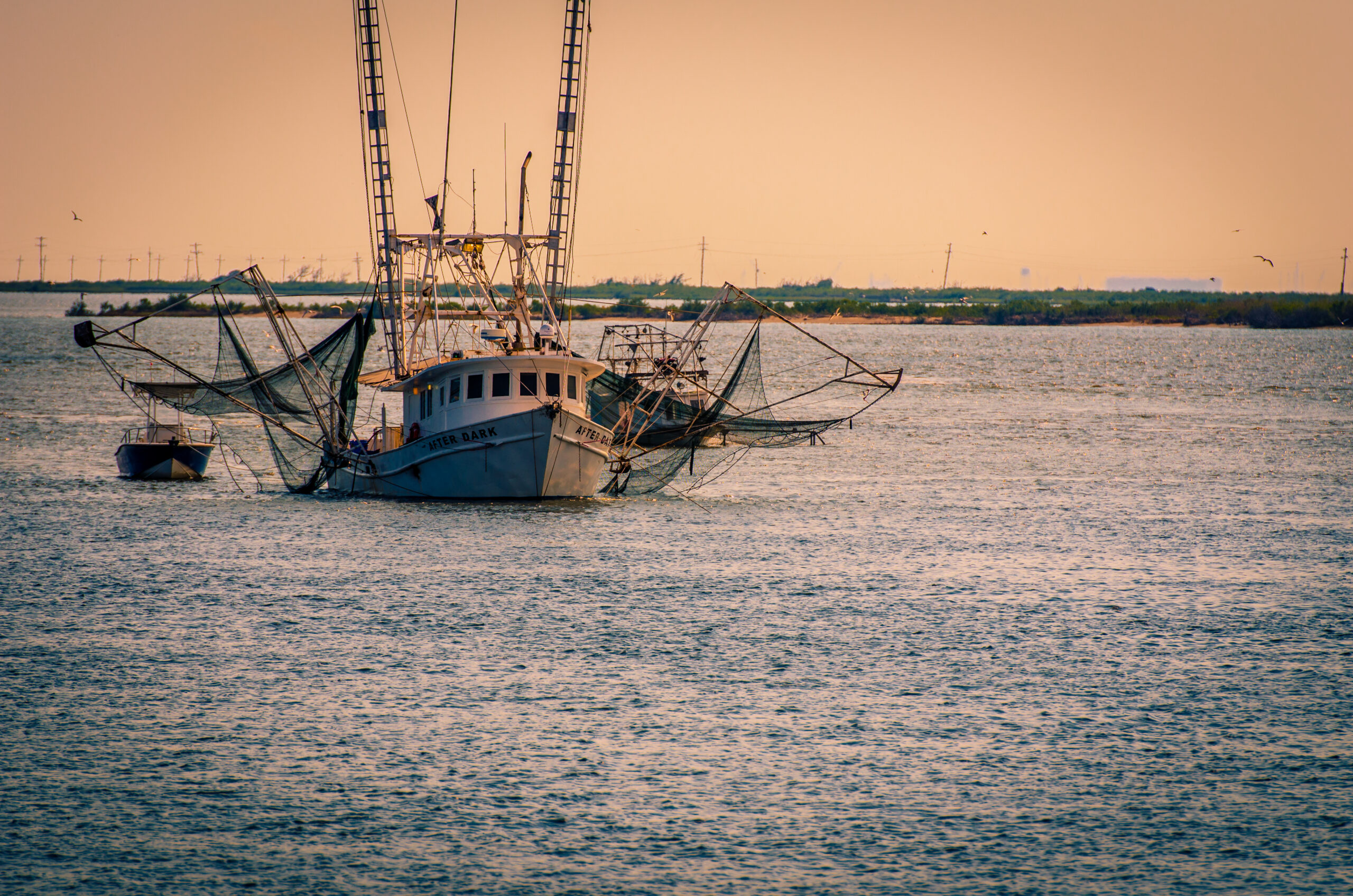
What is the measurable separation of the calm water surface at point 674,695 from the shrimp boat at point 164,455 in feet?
6.63

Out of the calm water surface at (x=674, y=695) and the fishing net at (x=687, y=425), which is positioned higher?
the fishing net at (x=687, y=425)

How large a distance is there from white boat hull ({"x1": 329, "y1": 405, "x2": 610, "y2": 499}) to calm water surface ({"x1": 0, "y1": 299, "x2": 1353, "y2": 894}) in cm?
64

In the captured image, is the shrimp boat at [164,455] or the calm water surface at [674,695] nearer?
the calm water surface at [674,695]

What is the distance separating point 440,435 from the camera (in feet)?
93.1

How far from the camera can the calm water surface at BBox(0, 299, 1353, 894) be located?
1072 cm

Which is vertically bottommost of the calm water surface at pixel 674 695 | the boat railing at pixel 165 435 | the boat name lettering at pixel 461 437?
the calm water surface at pixel 674 695

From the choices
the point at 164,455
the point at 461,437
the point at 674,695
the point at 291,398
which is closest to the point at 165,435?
the point at 164,455

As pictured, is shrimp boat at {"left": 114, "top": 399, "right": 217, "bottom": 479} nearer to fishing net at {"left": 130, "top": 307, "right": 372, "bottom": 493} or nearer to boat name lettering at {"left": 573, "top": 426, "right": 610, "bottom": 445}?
fishing net at {"left": 130, "top": 307, "right": 372, "bottom": 493}

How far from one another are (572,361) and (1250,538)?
15.0 meters

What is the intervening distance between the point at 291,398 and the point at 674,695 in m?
18.6

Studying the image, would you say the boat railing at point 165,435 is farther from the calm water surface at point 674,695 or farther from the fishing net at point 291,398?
the fishing net at point 291,398

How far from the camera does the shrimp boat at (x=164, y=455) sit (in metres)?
35.0

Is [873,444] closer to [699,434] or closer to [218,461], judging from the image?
[699,434]

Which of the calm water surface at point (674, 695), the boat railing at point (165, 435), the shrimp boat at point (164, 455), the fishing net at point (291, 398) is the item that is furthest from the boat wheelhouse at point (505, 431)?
the boat railing at point (165, 435)
